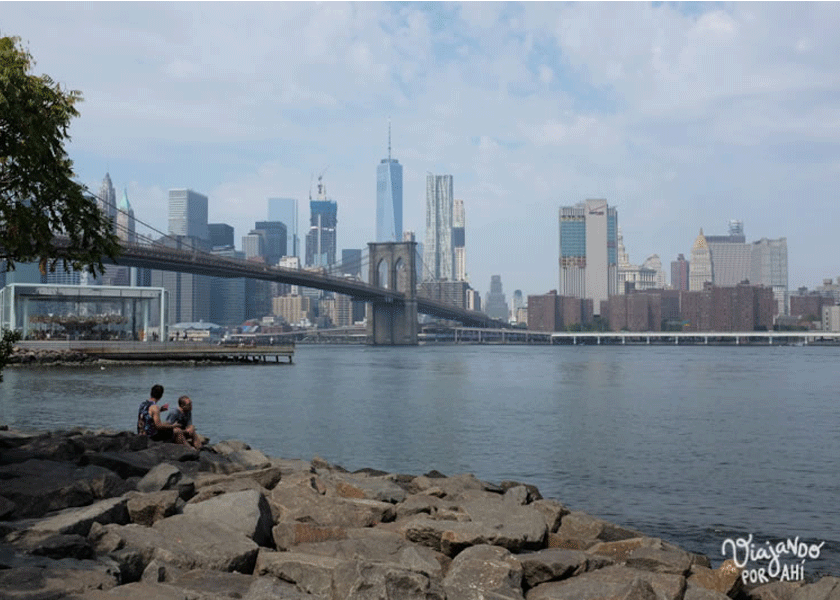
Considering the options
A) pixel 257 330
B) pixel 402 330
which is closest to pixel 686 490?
pixel 402 330

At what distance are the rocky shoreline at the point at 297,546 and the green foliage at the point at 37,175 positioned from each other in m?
2.27

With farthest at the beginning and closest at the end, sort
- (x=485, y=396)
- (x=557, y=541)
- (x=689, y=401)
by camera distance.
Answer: (x=485, y=396)
(x=689, y=401)
(x=557, y=541)

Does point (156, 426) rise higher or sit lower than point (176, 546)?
higher

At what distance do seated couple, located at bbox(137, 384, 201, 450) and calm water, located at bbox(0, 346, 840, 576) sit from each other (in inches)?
234

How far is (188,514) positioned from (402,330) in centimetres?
11408

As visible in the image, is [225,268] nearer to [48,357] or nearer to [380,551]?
[48,357]

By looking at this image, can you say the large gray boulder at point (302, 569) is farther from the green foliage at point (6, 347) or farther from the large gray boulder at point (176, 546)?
the green foliage at point (6, 347)

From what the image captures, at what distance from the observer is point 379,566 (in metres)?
5.86

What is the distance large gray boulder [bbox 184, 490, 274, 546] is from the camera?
727 centimetres

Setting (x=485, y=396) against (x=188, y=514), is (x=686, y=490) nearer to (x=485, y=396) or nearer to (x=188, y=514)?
(x=188, y=514)

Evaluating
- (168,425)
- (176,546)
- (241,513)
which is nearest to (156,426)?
(168,425)

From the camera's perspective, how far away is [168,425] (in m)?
12.2

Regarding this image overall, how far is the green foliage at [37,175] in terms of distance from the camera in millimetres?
8484

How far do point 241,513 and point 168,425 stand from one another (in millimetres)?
5175
